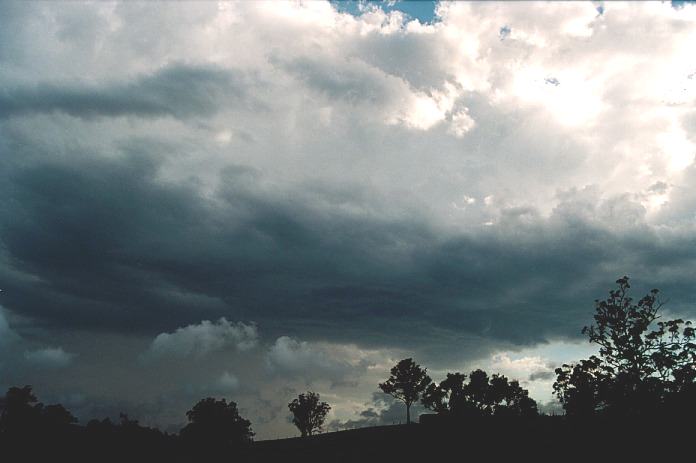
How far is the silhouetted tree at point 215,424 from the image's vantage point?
118312mm

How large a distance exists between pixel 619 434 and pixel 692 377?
59.8 ft

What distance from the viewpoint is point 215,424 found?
120 metres

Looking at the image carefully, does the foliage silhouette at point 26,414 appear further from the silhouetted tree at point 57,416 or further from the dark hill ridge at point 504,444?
the dark hill ridge at point 504,444

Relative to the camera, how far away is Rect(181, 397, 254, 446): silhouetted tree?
118312mm

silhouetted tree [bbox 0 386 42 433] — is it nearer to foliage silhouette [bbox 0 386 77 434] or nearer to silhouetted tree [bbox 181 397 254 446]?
foliage silhouette [bbox 0 386 77 434]

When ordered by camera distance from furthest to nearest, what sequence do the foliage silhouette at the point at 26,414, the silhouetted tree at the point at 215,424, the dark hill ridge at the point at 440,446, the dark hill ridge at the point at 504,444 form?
the silhouetted tree at the point at 215,424 < the foliage silhouette at the point at 26,414 < the dark hill ridge at the point at 440,446 < the dark hill ridge at the point at 504,444

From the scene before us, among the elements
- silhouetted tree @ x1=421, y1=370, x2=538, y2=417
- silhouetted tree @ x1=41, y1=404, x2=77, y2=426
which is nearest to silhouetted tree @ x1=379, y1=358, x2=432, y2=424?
silhouetted tree @ x1=421, y1=370, x2=538, y2=417

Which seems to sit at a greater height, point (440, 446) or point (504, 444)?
point (504, 444)

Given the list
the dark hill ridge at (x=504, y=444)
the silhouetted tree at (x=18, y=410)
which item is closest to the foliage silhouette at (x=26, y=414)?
the silhouetted tree at (x=18, y=410)

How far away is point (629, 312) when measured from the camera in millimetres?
60188

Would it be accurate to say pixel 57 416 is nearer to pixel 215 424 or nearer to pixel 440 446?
pixel 215 424

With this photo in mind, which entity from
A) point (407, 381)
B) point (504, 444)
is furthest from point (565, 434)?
point (407, 381)

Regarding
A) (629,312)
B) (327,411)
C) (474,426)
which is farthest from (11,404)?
(629,312)

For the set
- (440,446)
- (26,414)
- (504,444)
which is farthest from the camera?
(26,414)
